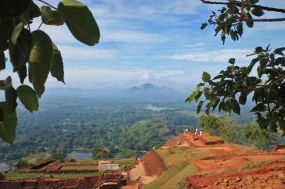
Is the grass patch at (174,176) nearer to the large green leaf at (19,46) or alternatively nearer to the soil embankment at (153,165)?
the soil embankment at (153,165)

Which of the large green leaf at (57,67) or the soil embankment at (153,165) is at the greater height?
the large green leaf at (57,67)

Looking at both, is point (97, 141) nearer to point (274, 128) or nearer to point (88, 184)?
point (88, 184)

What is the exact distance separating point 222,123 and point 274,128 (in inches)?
1240

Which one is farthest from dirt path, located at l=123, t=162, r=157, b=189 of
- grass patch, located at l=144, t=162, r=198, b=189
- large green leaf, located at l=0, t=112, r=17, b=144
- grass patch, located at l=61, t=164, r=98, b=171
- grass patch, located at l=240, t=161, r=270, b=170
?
large green leaf, located at l=0, t=112, r=17, b=144

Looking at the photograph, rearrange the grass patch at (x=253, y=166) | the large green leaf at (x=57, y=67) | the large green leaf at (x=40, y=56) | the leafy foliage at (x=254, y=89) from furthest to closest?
the grass patch at (x=253, y=166), the leafy foliage at (x=254, y=89), the large green leaf at (x=57, y=67), the large green leaf at (x=40, y=56)

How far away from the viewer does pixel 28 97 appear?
2.63 ft

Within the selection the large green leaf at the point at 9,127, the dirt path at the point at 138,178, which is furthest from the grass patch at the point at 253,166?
the large green leaf at the point at 9,127

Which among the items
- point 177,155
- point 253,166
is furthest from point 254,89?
point 177,155

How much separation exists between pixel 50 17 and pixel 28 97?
0.16 meters

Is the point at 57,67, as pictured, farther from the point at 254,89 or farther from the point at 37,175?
the point at 37,175

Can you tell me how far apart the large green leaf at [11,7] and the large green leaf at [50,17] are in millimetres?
148

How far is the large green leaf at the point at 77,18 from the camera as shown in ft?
2.35

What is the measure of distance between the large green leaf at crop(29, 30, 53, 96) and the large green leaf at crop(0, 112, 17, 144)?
0.17 m

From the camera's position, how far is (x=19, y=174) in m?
27.6
